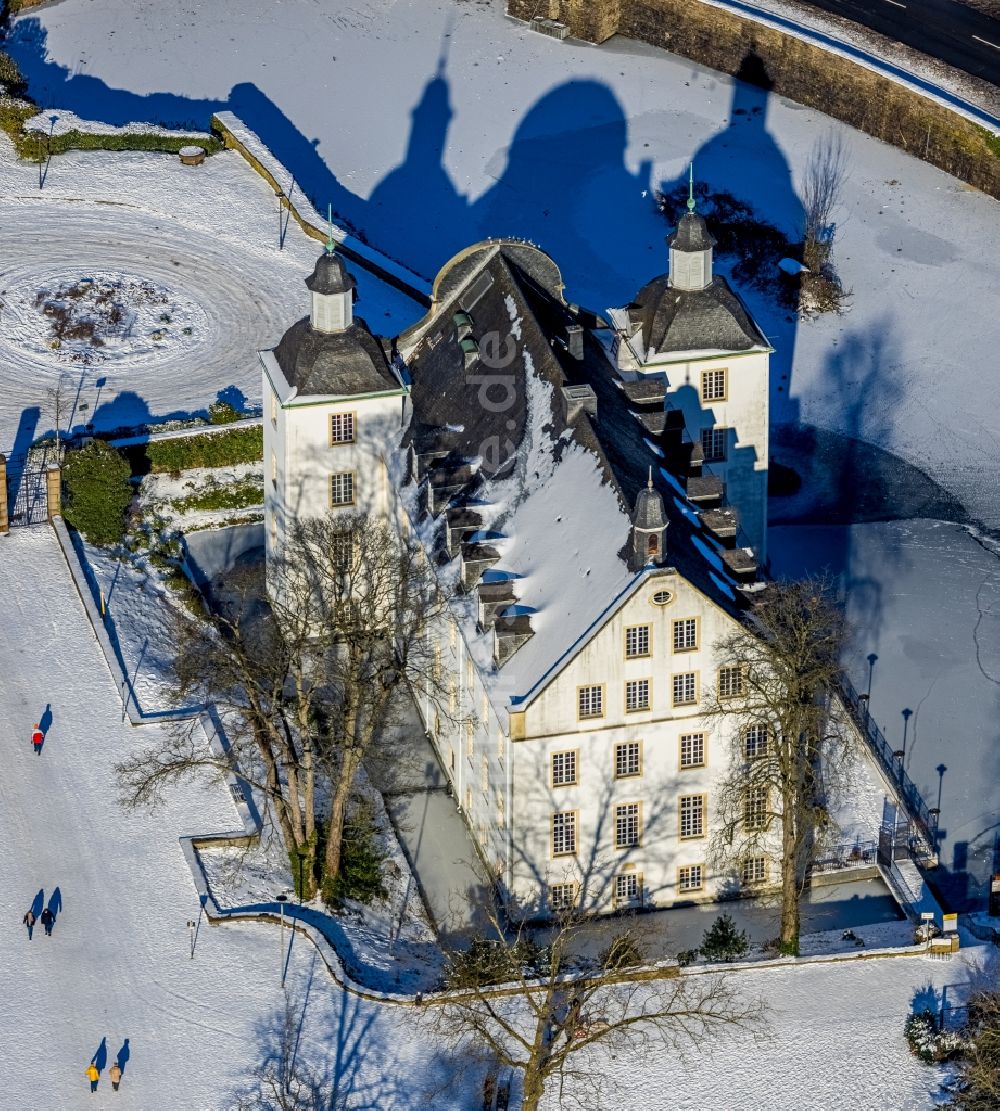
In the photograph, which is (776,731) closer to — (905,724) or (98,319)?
(905,724)

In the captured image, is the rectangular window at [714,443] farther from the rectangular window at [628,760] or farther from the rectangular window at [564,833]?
the rectangular window at [564,833]

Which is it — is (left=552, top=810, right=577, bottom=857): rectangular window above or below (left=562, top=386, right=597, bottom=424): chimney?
below

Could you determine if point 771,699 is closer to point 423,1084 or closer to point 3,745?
point 423,1084

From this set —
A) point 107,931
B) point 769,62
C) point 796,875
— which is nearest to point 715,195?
point 769,62

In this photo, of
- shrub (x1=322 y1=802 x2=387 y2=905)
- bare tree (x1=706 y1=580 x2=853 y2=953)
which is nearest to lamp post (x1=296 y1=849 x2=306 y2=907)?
shrub (x1=322 y1=802 x2=387 y2=905)

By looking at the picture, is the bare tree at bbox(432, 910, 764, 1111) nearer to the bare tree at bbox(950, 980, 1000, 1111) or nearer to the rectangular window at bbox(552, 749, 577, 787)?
the rectangular window at bbox(552, 749, 577, 787)

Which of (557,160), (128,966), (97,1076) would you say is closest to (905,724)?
(128,966)

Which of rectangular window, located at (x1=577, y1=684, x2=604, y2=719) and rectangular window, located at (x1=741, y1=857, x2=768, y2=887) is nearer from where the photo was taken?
rectangular window, located at (x1=577, y1=684, x2=604, y2=719)
